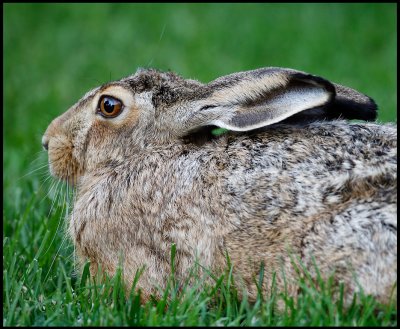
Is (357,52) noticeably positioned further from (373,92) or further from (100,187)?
(100,187)

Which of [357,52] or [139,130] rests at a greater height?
[357,52]

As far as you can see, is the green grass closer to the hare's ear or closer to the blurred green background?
the blurred green background

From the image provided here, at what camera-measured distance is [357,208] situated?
3.76m

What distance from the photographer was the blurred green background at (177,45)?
855 cm

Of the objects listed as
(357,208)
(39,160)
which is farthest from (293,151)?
(39,160)

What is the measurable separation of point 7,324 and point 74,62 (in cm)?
621

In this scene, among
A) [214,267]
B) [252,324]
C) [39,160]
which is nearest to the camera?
[252,324]

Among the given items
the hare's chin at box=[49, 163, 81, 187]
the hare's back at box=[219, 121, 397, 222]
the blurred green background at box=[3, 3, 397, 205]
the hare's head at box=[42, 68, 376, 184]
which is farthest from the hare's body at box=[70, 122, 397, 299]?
the blurred green background at box=[3, 3, 397, 205]

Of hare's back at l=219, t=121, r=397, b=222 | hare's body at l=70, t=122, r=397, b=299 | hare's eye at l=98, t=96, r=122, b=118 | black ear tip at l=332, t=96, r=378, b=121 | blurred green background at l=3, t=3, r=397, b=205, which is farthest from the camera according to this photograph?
blurred green background at l=3, t=3, r=397, b=205

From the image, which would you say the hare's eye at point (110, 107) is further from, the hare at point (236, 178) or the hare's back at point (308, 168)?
the hare's back at point (308, 168)

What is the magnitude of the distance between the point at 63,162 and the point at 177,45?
5.20 metres

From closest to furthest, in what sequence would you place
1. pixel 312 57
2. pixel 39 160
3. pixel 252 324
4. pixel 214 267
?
pixel 252 324
pixel 214 267
pixel 39 160
pixel 312 57

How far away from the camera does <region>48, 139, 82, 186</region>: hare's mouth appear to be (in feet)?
15.8

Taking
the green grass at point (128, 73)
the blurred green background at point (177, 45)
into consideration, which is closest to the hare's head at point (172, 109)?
the green grass at point (128, 73)
